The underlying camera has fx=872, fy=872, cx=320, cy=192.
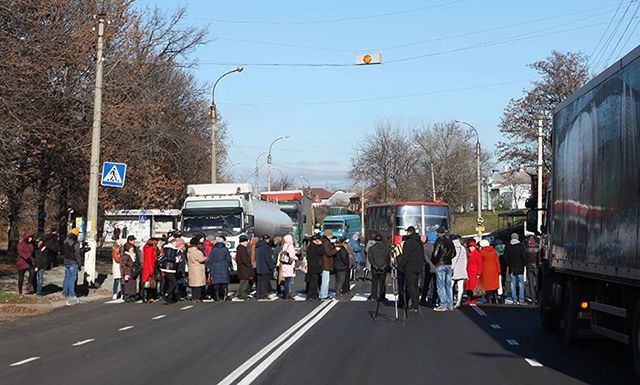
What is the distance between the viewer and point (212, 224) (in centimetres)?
3053

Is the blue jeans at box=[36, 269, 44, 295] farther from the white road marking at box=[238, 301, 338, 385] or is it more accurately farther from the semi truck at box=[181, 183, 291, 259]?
the white road marking at box=[238, 301, 338, 385]

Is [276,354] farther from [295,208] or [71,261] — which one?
[295,208]

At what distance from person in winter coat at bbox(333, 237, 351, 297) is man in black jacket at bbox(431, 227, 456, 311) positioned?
→ 405 centimetres

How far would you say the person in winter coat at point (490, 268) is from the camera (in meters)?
21.4

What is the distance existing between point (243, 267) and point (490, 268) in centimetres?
672

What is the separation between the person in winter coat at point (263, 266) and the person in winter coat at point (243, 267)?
0.36 m

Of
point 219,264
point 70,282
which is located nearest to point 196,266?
point 219,264

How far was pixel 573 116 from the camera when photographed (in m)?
13.4

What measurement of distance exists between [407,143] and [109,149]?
6047 cm

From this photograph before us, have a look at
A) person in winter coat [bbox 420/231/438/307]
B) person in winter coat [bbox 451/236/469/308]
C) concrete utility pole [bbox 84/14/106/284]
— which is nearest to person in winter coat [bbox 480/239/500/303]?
person in winter coat [bbox 451/236/469/308]

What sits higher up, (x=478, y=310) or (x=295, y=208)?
(x=295, y=208)

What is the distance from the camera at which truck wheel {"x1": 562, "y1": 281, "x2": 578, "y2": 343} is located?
44.3 feet

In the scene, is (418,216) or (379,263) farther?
(418,216)

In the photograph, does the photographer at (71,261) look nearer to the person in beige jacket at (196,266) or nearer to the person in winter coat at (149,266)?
the person in winter coat at (149,266)
